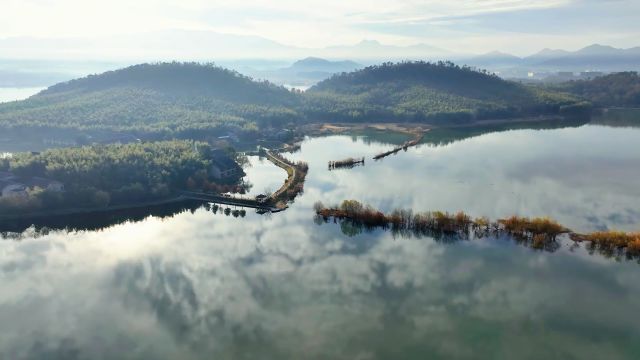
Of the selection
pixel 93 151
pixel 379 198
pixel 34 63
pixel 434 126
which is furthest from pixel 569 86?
pixel 34 63

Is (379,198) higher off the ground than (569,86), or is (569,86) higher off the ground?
(569,86)

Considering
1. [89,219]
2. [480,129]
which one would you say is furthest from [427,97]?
[89,219]

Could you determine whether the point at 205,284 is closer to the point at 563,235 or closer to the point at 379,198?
the point at 379,198

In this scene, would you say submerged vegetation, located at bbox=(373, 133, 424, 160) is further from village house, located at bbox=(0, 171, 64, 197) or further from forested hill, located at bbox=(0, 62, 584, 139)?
village house, located at bbox=(0, 171, 64, 197)

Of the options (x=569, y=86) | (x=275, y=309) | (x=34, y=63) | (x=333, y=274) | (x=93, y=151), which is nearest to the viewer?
(x=275, y=309)

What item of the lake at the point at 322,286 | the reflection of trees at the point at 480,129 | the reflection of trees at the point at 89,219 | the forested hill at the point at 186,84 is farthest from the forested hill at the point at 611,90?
the reflection of trees at the point at 89,219

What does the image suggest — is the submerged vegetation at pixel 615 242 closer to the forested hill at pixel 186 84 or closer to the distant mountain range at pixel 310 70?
the forested hill at pixel 186 84

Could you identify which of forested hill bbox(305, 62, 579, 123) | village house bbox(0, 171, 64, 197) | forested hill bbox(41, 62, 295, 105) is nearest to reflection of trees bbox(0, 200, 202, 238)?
village house bbox(0, 171, 64, 197)
